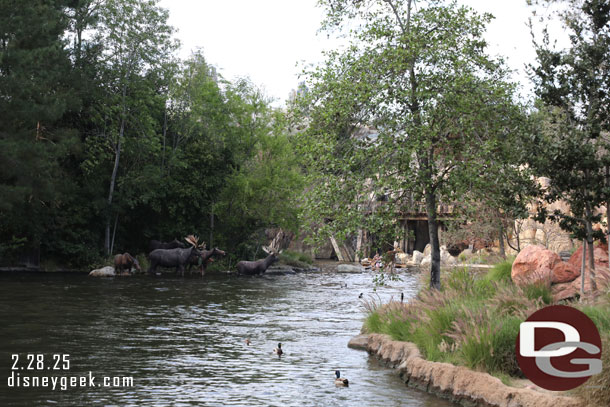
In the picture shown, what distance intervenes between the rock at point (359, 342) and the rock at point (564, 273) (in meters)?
4.65

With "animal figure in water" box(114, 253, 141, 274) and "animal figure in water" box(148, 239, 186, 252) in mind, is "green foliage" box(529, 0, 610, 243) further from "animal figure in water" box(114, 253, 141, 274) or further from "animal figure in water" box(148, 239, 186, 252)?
"animal figure in water" box(148, 239, 186, 252)

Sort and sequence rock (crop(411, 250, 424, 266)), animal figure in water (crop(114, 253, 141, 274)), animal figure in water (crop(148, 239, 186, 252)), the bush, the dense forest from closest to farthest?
the bush < the dense forest < animal figure in water (crop(114, 253, 141, 274)) < animal figure in water (crop(148, 239, 186, 252)) < rock (crop(411, 250, 424, 266))

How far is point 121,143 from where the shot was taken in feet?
133

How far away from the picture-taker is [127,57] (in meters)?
41.6

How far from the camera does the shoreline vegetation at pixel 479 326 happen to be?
34.4 ft

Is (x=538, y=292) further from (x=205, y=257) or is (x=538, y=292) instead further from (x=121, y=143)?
(x=121, y=143)

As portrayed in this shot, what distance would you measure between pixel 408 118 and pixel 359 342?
591 cm

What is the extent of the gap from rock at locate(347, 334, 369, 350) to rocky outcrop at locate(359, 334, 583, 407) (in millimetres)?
1556

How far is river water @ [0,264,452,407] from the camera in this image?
10.9 m

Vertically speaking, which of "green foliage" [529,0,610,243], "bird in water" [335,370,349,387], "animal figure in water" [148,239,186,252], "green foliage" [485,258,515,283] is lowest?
"bird in water" [335,370,349,387]

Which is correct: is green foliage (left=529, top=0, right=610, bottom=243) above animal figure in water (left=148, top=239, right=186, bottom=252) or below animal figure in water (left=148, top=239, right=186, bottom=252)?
above

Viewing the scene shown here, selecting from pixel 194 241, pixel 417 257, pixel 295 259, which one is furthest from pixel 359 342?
pixel 417 257

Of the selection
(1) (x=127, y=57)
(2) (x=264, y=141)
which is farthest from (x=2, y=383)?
(2) (x=264, y=141)

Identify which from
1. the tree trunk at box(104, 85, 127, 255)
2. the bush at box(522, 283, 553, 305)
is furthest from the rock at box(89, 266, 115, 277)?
the bush at box(522, 283, 553, 305)
